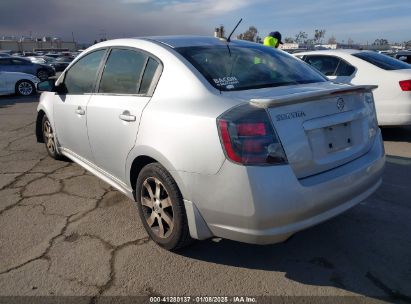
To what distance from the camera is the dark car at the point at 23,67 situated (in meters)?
18.2

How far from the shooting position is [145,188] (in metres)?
2.96

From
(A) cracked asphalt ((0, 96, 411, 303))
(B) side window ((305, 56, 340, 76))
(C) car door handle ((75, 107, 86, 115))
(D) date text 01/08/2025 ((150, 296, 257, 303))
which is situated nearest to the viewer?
(D) date text 01/08/2025 ((150, 296, 257, 303))

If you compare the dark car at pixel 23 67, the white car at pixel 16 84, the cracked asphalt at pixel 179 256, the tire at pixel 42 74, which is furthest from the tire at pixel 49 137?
the tire at pixel 42 74

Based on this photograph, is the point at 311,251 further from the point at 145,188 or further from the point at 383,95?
the point at 383,95

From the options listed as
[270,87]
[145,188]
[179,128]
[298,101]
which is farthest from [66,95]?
[298,101]

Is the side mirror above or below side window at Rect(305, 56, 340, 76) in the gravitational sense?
below

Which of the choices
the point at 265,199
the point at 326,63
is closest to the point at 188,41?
the point at 265,199

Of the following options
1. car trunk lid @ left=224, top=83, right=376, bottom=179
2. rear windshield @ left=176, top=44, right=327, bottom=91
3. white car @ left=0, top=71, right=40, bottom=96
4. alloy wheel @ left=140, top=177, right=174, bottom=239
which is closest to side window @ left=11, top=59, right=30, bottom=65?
white car @ left=0, top=71, right=40, bottom=96

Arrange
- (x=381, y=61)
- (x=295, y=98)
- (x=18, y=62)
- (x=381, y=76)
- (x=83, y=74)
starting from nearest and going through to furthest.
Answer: (x=295, y=98) → (x=83, y=74) → (x=381, y=76) → (x=381, y=61) → (x=18, y=62)

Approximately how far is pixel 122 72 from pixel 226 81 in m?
1.15

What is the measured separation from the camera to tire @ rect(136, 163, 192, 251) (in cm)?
260

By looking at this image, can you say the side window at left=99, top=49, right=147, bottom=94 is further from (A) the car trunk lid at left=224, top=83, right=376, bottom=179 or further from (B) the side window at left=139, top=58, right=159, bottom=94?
(A) the car trunk lid at left=224, top=83, right=376, bottom=179

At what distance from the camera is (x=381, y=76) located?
19.5ft

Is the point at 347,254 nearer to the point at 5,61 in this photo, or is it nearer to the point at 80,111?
the point at 80,111
